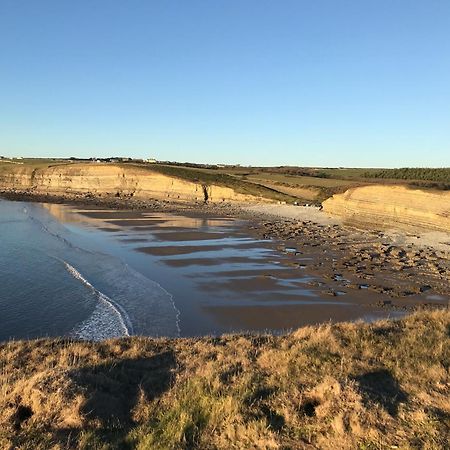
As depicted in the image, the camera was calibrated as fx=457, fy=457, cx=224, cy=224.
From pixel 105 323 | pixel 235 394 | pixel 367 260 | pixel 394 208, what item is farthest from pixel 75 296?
pixel 394 208

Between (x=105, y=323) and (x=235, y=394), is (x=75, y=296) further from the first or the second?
(x=235, y=394)

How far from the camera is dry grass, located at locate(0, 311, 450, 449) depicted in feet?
20.7

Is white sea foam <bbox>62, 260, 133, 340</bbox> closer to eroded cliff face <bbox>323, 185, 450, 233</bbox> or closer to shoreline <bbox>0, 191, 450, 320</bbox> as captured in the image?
shoreline <bbox>0, 191, 450, 320</bbox>

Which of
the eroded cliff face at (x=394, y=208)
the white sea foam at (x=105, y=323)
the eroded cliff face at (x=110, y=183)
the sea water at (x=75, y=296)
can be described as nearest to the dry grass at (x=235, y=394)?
the white sea foam at (x=105, y=323)

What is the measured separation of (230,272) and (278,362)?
1617 cm

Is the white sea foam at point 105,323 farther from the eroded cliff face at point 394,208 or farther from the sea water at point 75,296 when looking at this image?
the eroded cliff face at point 394,208

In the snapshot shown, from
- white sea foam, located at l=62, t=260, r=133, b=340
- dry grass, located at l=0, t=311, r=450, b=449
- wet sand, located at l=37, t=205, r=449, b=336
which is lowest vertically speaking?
wet sand, located at l=37, t=205, r=449, b=336

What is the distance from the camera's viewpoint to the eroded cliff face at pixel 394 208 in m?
39.1

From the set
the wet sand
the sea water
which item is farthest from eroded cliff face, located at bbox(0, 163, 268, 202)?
the sea water

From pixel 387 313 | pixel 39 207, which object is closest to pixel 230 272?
pixel 387 313

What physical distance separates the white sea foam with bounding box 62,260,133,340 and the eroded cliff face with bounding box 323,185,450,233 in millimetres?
29727

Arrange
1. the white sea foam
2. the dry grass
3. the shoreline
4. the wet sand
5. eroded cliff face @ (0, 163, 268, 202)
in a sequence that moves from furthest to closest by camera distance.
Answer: eroded cliff face @ (0, 163, 268, 202), the shoreline, the wet sand, the white sea foam, the dry grass

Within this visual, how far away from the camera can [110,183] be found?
92.6m

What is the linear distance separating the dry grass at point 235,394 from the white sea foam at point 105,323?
4079 mm
